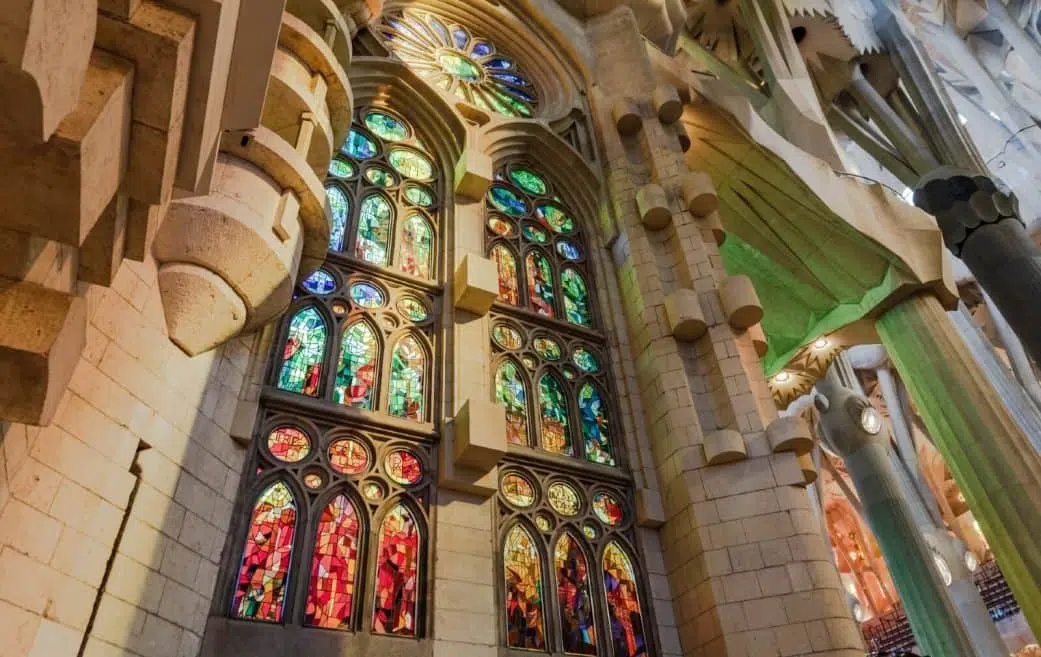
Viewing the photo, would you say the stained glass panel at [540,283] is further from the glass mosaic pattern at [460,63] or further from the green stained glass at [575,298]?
the glass mosaic pattern at [460,63]

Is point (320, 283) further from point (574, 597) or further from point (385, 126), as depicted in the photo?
point (574, 597)

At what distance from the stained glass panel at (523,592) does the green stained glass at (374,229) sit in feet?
9.83

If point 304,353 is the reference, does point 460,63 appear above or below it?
above

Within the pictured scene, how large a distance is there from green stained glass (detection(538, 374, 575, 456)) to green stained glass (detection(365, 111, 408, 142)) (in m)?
3.36

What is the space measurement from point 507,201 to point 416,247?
1.80 m

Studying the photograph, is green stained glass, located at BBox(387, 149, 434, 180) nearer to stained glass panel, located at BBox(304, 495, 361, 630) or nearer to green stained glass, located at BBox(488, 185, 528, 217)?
green stained glass, located at BBox(488, 185, 528, 217)

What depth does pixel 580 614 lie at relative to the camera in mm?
5723

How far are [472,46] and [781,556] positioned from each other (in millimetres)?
8365

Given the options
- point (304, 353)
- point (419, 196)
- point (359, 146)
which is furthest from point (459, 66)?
point (304, 353)

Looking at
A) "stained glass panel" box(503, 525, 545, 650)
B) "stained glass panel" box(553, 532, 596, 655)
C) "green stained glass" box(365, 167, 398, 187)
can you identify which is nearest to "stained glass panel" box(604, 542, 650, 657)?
"stained glass panel" box(553, 532, 596, 655)

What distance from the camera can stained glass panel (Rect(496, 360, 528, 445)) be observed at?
A: 6.59 metres

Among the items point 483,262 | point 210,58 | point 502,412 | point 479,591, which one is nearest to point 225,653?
point 479,591

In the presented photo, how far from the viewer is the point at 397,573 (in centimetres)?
507

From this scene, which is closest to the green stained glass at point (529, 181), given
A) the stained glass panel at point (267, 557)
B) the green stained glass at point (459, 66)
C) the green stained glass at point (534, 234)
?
the green stained glass at point (534, 234)
